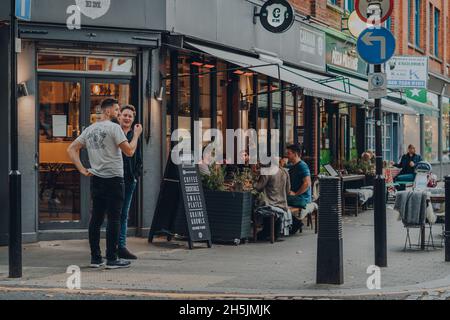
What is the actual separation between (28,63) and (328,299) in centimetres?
668

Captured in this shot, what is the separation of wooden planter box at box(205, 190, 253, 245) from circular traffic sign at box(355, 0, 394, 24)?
3.37 m

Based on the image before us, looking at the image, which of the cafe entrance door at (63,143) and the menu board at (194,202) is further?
the cafe entrance door at (63,143)

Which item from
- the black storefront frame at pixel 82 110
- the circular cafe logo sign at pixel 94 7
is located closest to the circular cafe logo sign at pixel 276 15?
the black storefront frame at pixel 82 110

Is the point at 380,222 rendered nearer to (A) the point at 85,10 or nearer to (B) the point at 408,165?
(A) the point at 85,10

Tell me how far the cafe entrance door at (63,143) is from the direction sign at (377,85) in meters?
4.71

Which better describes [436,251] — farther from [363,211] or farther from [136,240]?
[363,211]

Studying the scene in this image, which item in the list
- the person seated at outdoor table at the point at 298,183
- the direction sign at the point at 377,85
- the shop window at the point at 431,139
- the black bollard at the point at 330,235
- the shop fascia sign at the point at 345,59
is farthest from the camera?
the shop window at the point at 431,139

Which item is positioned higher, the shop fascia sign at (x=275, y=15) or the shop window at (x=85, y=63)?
the shop fascia sign at (x=275, y=15)

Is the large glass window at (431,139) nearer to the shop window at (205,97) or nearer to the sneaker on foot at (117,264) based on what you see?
the shop window at (205,97)

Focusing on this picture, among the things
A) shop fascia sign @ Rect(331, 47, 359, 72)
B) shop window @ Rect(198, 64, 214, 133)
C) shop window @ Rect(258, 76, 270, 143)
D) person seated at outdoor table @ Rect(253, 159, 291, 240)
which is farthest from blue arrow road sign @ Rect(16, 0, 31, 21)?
shop fascia sign @ Rect(331, 47, 359, 72)

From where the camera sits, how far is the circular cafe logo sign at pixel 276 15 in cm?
1711

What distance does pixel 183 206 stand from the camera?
12.3 metres

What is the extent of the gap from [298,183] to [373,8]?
4.36 m

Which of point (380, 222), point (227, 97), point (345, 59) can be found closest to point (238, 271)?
point (380, 222)
